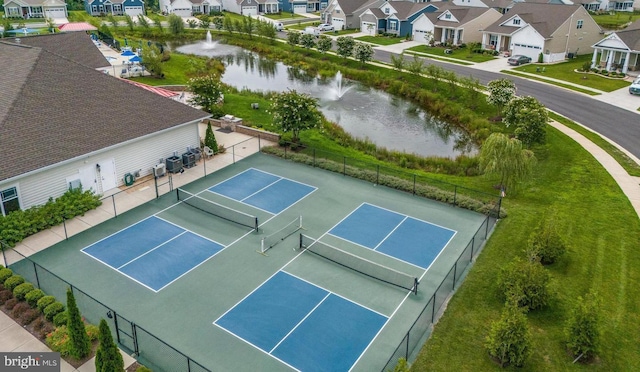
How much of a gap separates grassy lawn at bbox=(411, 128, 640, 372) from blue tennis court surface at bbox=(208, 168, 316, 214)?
10733mm

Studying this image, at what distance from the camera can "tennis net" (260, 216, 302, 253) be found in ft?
76.7

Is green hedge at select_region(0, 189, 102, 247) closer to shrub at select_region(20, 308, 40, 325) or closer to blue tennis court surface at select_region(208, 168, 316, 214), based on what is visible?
shrub at select_region(20, 308, 40, 325)

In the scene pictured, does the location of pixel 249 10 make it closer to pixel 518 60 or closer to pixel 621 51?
pixel 518 60

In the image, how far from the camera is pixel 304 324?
18.4 meters

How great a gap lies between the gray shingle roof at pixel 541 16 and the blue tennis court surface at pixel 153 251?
56.2 metres

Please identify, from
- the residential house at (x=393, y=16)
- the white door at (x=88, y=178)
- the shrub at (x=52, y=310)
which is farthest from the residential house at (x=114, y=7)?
the shrub at (x=52, y=310)

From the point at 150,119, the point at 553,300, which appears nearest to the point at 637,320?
the point at 553,300

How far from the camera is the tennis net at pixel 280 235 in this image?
23383 mm

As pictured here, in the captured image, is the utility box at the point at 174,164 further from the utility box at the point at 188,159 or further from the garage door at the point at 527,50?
the garage door at the point at 527,50

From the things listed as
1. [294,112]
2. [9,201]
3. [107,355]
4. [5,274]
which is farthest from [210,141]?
[107,355]

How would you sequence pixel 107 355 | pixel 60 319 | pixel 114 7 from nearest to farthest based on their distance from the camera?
pixel 107 355 → pixel 60 319 → pixel 114 7

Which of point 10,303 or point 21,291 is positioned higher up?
point 21,291

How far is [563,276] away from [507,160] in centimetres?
856

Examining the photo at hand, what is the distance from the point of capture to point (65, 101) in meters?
28.1
